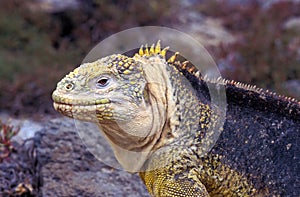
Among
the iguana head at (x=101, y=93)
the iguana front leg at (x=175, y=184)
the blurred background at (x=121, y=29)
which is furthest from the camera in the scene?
the blurred background at (x=121, y=29)

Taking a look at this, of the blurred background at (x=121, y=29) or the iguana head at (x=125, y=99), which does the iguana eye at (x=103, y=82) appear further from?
the blurred background at (x=121, y=29)

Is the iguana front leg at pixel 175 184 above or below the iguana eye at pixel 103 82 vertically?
below

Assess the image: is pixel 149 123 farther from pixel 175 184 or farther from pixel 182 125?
pixel 175 184

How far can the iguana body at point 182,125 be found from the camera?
162 inches

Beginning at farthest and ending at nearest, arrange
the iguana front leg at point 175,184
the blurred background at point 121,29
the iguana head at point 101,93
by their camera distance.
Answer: the blurred background at point 121,29 < the iguana front leg at point 175,184 < the iguana head at point 101,93

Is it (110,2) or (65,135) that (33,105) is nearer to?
(65,135)

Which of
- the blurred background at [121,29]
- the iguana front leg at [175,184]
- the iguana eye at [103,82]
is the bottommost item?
the iguana front leg at [175,184]

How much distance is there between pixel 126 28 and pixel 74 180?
9531 millimetres

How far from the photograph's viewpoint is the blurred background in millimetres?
11711

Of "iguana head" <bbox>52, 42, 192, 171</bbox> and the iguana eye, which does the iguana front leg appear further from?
the iguana eye

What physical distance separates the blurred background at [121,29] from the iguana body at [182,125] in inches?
Result: 236

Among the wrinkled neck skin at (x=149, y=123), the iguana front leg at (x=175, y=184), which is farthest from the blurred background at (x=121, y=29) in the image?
the iguana front leg at (x=175, y=184)

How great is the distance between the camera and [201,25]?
56.1ft

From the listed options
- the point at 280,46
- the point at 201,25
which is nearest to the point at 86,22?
the point at 201,25
